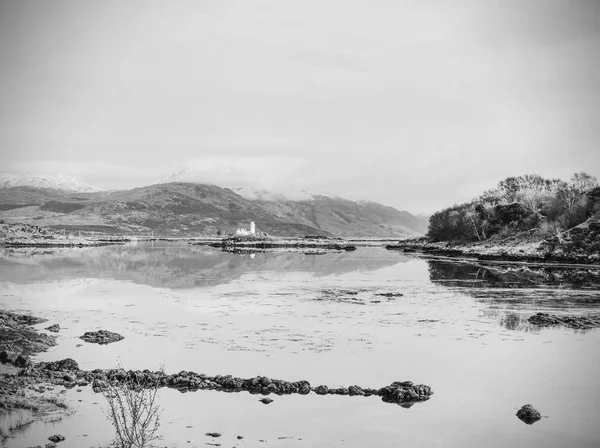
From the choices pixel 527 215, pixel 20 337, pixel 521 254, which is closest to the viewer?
pixel 20 337

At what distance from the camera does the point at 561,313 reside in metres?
33.7

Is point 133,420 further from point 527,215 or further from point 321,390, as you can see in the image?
point 527,215

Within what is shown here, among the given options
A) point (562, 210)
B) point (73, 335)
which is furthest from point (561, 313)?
point (562, 210)

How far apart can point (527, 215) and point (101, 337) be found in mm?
100467

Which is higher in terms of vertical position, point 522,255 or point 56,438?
point 522,255

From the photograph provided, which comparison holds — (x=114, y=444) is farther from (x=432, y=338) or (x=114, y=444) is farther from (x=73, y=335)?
(x=432, y=338)

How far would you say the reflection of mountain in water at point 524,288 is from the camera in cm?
3534

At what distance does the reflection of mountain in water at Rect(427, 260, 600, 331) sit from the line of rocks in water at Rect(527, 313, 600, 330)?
0.63 metres

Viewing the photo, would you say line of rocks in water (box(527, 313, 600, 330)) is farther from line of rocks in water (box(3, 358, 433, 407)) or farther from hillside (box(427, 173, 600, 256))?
hillside (box(427, 173, 600, 256))

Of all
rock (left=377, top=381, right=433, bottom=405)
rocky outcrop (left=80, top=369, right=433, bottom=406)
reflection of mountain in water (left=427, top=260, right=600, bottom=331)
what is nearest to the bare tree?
rocky outcrop (left=80, top=369, right=433, bottom=406)

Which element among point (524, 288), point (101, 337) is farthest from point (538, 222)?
point (101, 337)

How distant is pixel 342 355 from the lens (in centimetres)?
2312

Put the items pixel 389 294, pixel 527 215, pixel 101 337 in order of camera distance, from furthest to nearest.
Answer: pixel 527 215 < pixel 389 294 < pixel 101 337

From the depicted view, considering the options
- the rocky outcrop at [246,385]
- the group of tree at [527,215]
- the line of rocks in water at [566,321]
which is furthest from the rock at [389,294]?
the group of tree at [527,215]
